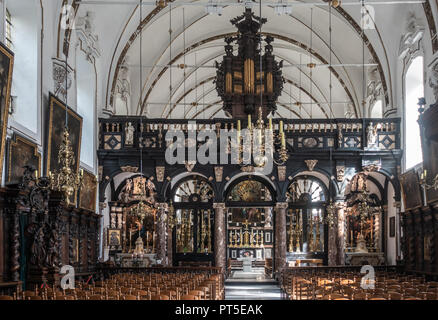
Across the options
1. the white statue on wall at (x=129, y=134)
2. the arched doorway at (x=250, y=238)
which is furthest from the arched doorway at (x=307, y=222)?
the white statue on wall at (x=129, y=134)

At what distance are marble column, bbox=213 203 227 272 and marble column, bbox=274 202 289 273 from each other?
224cm

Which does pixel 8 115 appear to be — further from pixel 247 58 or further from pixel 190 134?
pixel 247 58

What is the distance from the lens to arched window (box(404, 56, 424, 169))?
77.7ft

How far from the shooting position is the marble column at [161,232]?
26.2 m

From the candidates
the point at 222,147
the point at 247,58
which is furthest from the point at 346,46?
the point at 222,147

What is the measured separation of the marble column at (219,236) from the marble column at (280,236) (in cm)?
224

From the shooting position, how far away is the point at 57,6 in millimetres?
20109

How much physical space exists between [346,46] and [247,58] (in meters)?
5.91

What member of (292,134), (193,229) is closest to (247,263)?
(193,229)

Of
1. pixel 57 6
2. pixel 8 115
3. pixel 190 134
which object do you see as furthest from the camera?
pixel 190 134

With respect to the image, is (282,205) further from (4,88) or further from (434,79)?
(4,88)

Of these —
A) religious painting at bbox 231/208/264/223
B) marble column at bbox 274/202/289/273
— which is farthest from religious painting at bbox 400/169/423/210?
religious painting at bbox 231/208/264/223

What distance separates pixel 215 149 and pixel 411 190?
790 cm

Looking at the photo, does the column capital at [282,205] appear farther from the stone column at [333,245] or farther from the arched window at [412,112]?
the arched window at [412,112]
